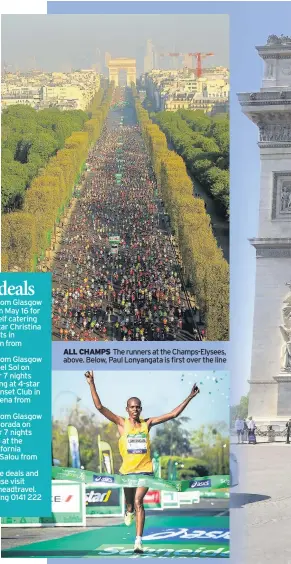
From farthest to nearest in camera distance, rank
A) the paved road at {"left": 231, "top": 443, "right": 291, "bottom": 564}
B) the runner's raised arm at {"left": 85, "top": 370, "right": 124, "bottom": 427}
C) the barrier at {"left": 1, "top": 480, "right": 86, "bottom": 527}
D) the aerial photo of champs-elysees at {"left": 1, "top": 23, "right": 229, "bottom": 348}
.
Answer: the aerial photo of champs-elysees at {"left": 1, "top": 23, "right": 229, "bottom": 348}
the barrier at {"left": 1, "top": 480, "right": 86, "bottom": 527}
the runner's raised arm at {"left": 85, "top": 370, "right": 124, "bottom": 427}
the paved road at {"left": 231, "top": 443, "right": 291, "bottom": 564}

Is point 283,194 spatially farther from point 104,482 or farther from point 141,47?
point 104,482

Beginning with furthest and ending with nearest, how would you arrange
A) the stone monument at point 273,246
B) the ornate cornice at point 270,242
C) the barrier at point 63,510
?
1. the ornate cornice at point 270,242
2. the stone monument at point 273,246
3. the barrier at point 63,510

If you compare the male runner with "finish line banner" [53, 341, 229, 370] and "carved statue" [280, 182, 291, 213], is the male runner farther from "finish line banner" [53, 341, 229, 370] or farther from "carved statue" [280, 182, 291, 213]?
"carved statue" [280, 182, 291, 213]

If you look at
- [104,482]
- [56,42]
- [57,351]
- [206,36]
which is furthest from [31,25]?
[104,482]

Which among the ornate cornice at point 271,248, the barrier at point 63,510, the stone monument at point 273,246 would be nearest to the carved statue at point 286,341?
the stone monument at point 273,246

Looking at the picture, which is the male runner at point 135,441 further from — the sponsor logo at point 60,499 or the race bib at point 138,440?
the sponsor logo at point 60,499

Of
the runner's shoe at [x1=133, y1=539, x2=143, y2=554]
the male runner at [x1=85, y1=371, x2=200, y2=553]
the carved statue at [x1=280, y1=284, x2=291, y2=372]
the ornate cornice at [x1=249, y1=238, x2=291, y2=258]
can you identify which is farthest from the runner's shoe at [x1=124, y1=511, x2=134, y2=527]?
the ornate cornice at [x1=249, y1=238, x2=291, y2=258]
